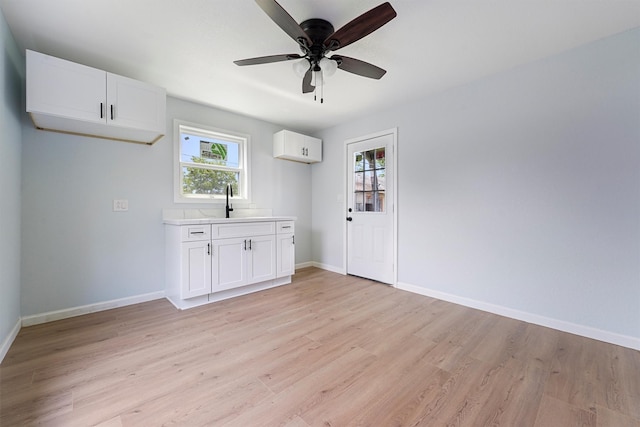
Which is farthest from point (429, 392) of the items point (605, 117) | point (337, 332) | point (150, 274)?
point (150, 274)

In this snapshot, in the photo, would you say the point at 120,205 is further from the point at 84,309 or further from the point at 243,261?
the point at 243,261

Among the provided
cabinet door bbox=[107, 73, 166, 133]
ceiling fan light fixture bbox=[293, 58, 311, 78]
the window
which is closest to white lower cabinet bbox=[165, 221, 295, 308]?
the window

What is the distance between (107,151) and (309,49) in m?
2.42

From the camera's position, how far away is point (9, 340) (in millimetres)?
2025

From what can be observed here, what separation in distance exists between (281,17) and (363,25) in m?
0.51

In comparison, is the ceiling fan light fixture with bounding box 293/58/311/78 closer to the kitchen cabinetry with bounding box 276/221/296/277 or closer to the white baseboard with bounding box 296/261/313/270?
the kitchen cabinetry with bounding box 276/221/296/277

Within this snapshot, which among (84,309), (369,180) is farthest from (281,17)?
(84,309)

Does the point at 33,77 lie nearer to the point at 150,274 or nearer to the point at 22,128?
the point at 22,128

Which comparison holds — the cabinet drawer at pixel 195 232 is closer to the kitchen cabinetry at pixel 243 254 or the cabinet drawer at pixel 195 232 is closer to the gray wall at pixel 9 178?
the kitchen cabinetry at pixel 243 254

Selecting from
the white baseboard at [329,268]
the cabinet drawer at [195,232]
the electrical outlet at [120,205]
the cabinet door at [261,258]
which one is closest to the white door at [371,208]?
the white baseboard at [329,268]

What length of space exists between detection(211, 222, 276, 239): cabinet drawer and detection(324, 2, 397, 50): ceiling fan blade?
2.13 metres

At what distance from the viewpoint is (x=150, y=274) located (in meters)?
3.07

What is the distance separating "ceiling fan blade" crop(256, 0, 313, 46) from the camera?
146 centimetres

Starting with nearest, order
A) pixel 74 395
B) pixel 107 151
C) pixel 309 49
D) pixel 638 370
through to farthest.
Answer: pixel 74 395, pixel 638 370, pixel 309 49, pixel 107 151
